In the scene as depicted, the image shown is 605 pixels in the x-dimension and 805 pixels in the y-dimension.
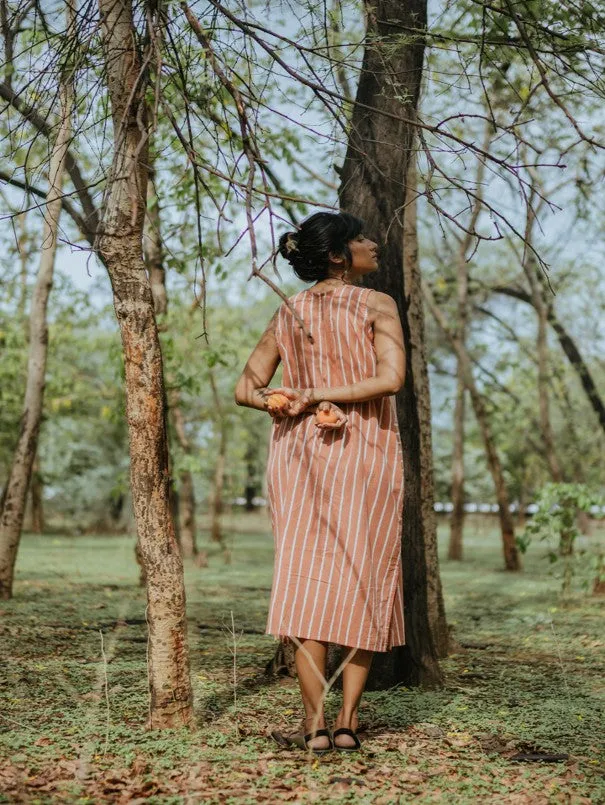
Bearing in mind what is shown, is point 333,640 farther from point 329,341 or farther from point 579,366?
point 579,366

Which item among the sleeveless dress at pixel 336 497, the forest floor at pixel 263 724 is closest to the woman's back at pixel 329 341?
the sleeveless dress at pixel 336 497

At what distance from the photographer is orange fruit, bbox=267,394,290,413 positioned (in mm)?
3559

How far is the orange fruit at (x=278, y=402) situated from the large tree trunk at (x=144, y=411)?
0.44 m

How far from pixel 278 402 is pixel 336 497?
1.45 feet

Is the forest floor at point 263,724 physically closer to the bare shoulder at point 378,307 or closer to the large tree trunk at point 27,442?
the large tree trunk at point 27,442

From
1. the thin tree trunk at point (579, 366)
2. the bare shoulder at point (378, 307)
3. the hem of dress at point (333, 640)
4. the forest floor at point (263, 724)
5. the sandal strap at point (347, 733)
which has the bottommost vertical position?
the forest floor at point (263, 724)

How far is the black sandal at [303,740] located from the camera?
11.1 feet

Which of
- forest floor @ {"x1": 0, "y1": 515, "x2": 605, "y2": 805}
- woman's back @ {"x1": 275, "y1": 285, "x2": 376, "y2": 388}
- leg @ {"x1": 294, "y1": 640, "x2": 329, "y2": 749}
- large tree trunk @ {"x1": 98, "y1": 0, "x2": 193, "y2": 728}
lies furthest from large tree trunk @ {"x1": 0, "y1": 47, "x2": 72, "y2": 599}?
leg @ {"x1": 294, "y1": 640, "x2": 329, "y2": 749}

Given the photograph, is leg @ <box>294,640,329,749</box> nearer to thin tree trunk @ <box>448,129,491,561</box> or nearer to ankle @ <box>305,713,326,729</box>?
ankle @ <box>305,713,326,729</box>

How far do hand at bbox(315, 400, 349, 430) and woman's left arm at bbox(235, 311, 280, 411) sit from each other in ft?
0.89

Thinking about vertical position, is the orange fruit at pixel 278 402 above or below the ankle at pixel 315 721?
above

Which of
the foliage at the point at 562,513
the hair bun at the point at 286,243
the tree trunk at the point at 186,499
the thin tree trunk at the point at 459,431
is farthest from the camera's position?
the thin tree trunk at the point at 459,431

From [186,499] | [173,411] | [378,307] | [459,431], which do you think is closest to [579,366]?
[459,431]

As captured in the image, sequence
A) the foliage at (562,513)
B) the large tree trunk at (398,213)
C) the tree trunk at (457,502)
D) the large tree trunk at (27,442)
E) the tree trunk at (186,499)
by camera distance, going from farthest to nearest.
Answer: the tree trunk at (457,502) → the tree trunk at (186,499) → the foliage at (562,513) → the large tree trunk at (27,442) → the large tree trunk at (398,213)
